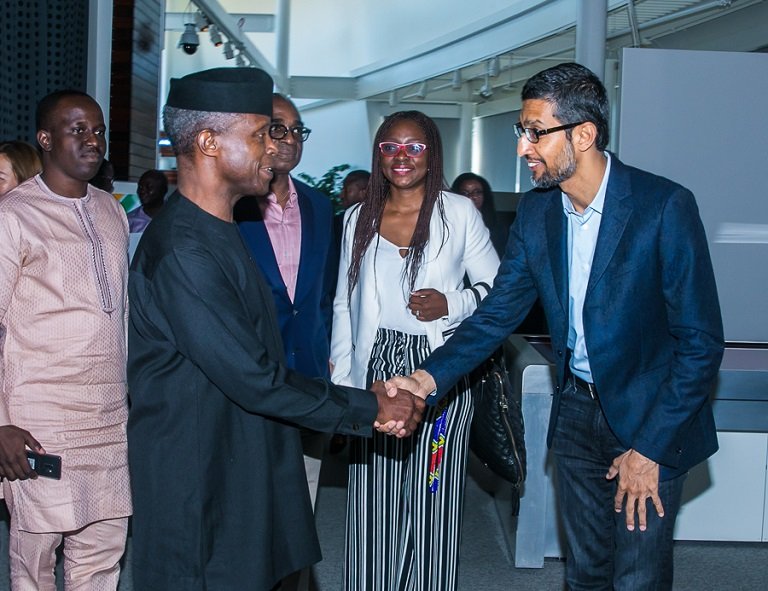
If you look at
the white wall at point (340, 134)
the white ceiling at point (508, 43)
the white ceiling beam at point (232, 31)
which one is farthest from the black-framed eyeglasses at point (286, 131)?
the white wall at point (340, 134)

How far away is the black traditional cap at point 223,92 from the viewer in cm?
227

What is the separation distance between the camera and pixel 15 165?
362 centimetres

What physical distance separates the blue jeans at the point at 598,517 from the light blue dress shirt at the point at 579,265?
0.32ft

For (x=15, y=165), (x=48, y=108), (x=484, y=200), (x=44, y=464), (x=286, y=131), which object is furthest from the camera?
(x=484, y=200)

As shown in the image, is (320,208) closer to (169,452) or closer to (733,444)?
(169,452)

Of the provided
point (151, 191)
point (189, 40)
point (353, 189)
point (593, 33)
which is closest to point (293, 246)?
point (353, 189)

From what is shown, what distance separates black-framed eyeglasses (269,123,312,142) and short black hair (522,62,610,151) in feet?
3.57

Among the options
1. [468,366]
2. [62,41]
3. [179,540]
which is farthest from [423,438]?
[62,41]

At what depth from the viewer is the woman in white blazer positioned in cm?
322

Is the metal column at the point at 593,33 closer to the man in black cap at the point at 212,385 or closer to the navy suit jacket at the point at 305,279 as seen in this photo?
the navy suit jacket at the point at 305,279

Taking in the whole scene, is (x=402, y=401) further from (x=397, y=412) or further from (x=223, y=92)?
(x=223, y=92)

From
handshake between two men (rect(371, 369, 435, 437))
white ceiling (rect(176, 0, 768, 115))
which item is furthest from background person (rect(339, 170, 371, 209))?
handshake between two men (rect(371, 369, 435, 437))

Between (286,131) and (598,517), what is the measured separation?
1.63 metres

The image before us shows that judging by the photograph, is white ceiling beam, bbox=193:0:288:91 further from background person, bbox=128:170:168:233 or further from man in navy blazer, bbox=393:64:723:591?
man in navy blazer, bbox=393:64:723:591
